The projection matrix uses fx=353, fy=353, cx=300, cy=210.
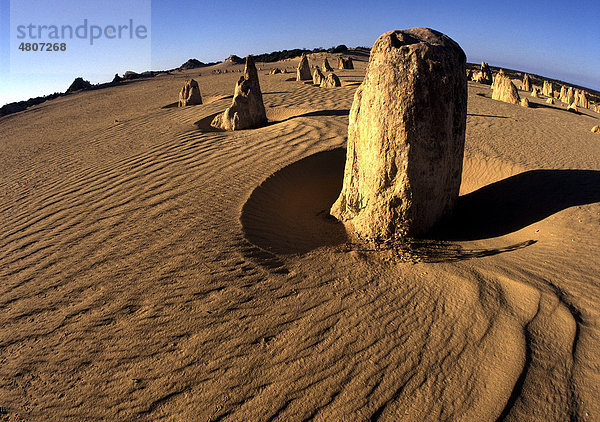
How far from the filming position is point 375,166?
3.83 meters

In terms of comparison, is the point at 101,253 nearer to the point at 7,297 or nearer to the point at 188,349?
the point at 7,297

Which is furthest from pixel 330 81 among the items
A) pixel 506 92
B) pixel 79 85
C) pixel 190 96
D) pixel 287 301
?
pixel 79 85

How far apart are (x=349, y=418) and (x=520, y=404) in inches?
38.9

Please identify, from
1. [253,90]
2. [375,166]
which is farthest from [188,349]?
[253,90]

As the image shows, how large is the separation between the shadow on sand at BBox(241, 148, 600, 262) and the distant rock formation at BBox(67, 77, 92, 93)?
24.9 meters

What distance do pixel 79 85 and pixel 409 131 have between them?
27.7 meters

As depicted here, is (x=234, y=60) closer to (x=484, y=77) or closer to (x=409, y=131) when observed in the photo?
(x=484, y=77)

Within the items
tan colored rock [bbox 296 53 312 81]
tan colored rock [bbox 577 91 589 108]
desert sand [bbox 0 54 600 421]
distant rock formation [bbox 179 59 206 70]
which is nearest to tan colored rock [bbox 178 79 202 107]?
tan colored rock [bbox 296 53 312 81]

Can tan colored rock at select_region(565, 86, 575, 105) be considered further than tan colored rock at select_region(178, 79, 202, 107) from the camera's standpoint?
Yes

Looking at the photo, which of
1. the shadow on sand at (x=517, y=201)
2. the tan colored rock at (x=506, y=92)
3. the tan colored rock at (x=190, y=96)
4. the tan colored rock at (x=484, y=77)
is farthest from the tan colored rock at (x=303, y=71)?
the tan colored rock at (x=484, y=77)

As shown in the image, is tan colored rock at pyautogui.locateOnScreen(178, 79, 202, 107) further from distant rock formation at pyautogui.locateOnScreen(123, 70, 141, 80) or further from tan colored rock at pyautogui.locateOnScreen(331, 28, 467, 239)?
distant rock formation at pyautogui.locateOnScreen(123, 70, 141, 80)

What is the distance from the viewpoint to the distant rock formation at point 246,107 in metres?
8.03

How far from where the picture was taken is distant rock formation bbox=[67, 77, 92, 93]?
2409 centimetres

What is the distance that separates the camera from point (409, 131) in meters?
3.61
